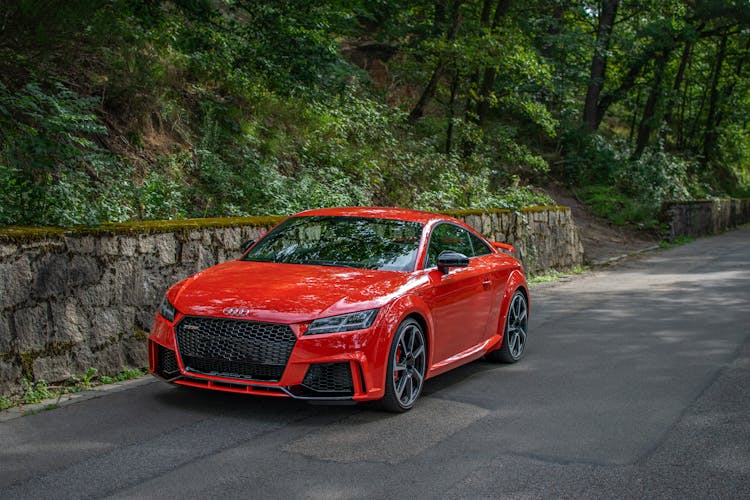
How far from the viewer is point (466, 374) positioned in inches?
331

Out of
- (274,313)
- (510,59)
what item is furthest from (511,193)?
(274,313)

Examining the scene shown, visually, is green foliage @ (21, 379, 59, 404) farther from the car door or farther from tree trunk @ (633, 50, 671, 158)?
tree trunk @ (633, 50, 671, 158)

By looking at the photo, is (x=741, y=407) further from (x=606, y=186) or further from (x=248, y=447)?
(x=606, y=186)

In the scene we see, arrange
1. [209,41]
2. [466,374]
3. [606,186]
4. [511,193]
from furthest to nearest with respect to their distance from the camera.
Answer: [606,186] → [511,193] → [209,41] → [466,374]

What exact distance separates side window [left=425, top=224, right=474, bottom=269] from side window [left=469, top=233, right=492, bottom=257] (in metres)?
0.11

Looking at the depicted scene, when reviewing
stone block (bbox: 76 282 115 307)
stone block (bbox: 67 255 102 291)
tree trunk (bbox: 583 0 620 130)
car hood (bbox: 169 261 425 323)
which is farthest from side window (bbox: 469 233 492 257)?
tree trunk (bbox: 583 0 620 130)

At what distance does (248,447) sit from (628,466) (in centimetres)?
241

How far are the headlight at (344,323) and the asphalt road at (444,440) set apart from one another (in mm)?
704

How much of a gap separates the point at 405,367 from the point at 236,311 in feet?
4.57

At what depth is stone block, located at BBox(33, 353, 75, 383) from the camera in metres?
A: 6.94

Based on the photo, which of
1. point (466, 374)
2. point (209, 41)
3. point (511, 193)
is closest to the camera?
point (466, 374)

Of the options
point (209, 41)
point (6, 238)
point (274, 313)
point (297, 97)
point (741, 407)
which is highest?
point (209, 41)

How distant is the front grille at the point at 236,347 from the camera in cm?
610

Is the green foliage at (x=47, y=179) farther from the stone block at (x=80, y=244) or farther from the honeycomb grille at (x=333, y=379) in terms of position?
the honeycomb grille at (x=333, y=379)
